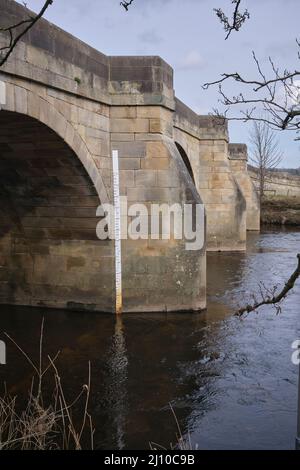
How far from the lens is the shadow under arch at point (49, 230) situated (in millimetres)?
7906

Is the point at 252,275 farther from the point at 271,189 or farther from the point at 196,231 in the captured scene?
the point at 271,189

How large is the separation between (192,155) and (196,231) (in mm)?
7846

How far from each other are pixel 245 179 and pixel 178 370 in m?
17.5

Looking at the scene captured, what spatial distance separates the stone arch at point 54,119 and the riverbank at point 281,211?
21.0 meters

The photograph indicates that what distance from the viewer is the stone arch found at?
6.16 meters

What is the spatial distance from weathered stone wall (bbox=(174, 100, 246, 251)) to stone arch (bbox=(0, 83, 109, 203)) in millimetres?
9553

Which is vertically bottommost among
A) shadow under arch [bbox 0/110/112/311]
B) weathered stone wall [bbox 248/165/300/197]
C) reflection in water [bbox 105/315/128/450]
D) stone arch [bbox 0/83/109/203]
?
reflection in water [bbox 105/315/128/450]

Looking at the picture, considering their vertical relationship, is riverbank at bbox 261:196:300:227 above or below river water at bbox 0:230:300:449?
above

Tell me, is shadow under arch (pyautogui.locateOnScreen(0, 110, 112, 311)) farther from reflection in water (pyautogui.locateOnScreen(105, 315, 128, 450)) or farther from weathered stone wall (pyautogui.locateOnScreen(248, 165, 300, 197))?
weathered stone wall (pyautogui.locateOnScreen(248, 165, 300, 197))

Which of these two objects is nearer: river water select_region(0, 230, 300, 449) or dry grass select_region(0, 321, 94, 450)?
dry grass select_region(0, 321, 94, 450)

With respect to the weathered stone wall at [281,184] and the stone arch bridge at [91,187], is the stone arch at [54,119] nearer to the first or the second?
the stone arch bridge at [91,187]

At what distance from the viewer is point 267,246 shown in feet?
62.1

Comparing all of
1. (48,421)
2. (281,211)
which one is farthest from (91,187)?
(281,211)

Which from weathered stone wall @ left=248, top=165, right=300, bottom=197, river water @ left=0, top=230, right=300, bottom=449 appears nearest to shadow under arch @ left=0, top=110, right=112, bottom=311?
river water @ left=0, top=230, right=300, bottom=449
